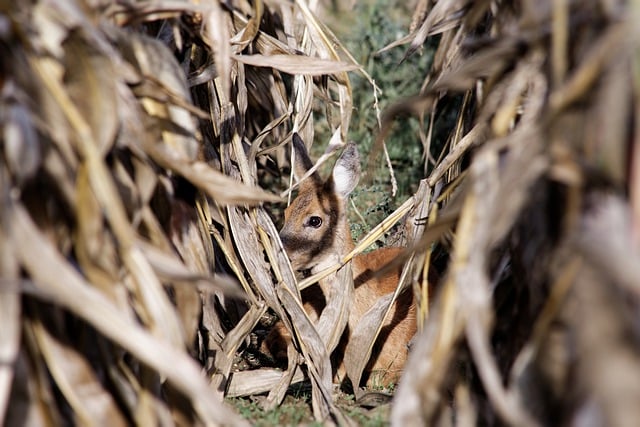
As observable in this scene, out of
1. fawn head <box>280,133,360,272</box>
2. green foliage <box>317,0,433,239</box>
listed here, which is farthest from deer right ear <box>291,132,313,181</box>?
green foliage <box>317,0,433,239</box>

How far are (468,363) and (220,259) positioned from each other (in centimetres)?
212

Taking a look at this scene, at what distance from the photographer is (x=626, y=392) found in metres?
1.96

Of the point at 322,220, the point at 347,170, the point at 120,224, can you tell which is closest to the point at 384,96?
the point at 347,170

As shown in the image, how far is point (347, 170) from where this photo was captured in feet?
18.0

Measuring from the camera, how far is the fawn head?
5336 mm

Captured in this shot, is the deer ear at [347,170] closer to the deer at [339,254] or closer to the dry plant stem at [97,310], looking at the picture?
the deer at [339,254]

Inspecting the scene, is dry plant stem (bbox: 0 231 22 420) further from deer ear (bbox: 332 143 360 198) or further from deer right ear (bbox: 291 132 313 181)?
deer ear (bbox: 332 143 360 198)

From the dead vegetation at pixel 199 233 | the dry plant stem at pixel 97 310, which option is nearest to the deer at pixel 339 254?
the dead vegetation at pixel 199 233

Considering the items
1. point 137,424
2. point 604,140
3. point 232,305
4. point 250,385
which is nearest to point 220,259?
point 232,305

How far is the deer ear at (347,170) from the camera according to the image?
5.46m

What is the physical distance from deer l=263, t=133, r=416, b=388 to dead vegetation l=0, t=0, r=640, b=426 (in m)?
1.55

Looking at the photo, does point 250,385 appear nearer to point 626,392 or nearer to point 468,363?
point 468,363

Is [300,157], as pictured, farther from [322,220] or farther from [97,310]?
[97,310]

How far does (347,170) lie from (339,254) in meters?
0.60
